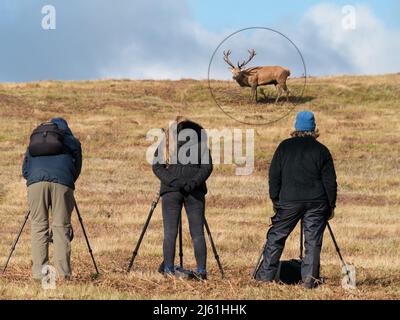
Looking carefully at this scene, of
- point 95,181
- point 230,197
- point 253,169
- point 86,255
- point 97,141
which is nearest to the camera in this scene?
point 86,255

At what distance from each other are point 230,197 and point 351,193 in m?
4.37

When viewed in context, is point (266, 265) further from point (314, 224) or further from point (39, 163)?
point (39, 163)

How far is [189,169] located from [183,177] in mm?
148

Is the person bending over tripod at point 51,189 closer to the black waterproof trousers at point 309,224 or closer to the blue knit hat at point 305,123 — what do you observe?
the black waterproof trousers at point 309,224

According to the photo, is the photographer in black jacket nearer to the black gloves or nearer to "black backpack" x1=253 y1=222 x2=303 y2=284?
"black backpack" x1=253 y1=222 x2=303 y2=284

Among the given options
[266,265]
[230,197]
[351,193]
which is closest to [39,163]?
[266,265]

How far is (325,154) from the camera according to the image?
12258 mm

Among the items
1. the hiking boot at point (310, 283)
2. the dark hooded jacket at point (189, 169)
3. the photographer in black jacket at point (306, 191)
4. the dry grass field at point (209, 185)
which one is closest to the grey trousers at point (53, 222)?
the dry grass field at point (209, 185)

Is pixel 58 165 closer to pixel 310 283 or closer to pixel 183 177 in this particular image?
pixel 183 177

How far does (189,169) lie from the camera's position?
42.0 feet

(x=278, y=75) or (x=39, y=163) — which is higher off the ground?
(x=278, y=75)

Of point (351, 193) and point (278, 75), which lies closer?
point (351, 193)

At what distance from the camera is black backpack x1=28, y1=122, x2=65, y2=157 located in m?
12.4

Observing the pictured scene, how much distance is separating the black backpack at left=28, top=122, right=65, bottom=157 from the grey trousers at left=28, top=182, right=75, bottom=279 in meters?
0.44
